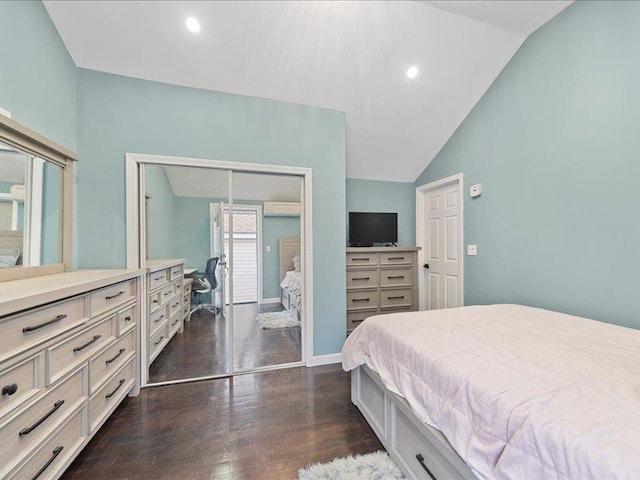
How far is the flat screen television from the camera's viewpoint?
12.0 ft

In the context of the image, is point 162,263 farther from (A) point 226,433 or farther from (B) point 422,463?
(B) point 422,463

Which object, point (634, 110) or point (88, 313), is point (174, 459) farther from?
point (634, 110)

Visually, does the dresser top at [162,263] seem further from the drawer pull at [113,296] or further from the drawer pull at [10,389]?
the drawer pull at [10,389]

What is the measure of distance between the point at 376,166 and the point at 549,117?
187cm

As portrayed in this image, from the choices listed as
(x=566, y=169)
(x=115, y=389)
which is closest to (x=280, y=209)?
(x=115, y=389)

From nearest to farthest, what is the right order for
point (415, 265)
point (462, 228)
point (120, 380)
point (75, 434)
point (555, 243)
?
point (75, 434)
point (120, 380)
point (555, 243)
point (462, 228)
point (415, 265)

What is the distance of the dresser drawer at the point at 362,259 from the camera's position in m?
3.30

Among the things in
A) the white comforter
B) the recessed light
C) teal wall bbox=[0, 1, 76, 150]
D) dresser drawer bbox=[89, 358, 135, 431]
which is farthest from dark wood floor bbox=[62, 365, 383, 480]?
the recessed light

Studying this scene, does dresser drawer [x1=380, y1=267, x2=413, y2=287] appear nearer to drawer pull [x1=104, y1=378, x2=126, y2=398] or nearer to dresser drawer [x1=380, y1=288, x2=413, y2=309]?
dresser drawer [x1=380, y1=288, x2=413, y2=309]

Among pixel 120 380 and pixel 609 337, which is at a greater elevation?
pixel 609 337

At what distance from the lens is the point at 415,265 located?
361cm

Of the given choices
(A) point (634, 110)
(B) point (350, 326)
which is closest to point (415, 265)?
(B) point (350, 326)

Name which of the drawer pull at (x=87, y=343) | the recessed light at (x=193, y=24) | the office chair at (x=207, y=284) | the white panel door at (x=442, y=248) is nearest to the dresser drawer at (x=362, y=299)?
the white panel door at (x=442, y=248)

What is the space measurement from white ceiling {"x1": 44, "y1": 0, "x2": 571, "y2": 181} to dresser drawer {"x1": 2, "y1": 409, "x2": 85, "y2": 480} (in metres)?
2.55
